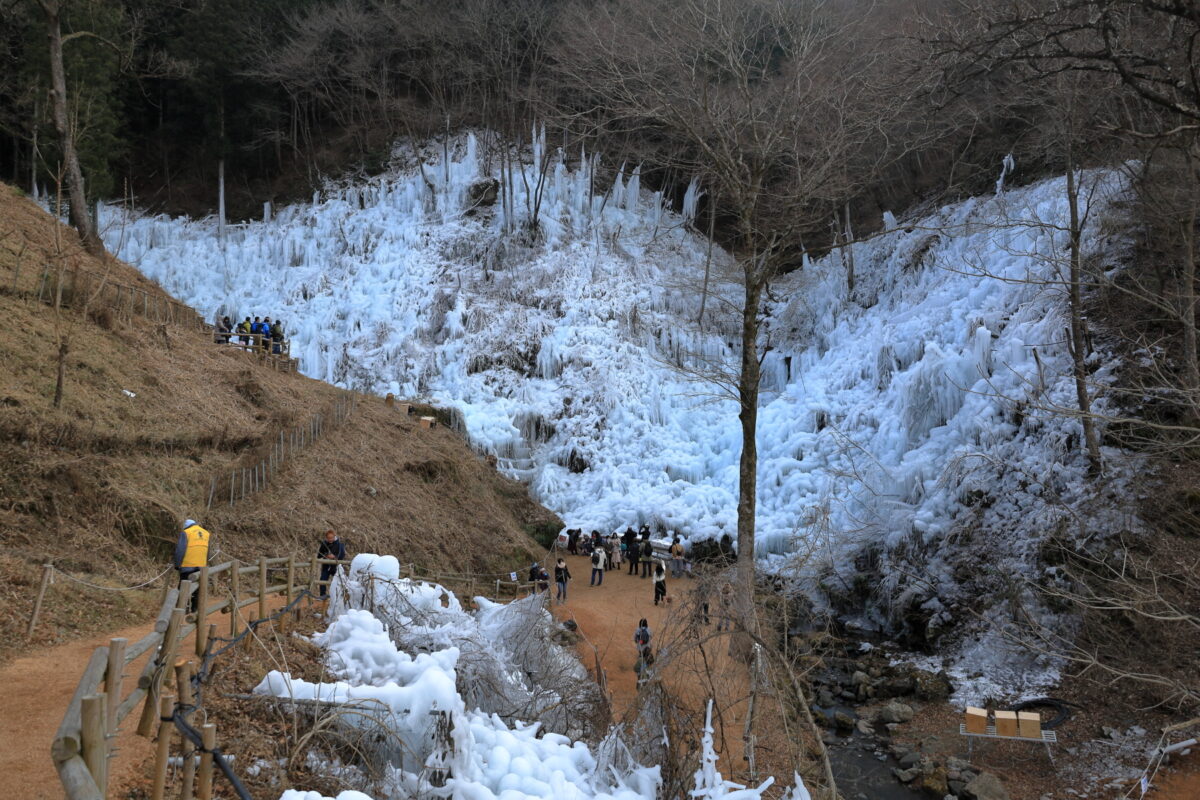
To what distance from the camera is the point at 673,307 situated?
29.8m

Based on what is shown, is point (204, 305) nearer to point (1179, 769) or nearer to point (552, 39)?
point (552, 39)

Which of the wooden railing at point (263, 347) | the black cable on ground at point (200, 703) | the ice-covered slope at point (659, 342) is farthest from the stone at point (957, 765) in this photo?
the wooden railing at point (263, 347)

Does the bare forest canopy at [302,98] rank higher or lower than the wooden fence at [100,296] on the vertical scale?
higher

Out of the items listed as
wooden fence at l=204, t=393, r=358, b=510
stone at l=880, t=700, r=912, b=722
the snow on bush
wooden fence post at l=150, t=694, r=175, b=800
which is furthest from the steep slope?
wooden fence post at l=150, t=694, r=175, b=800

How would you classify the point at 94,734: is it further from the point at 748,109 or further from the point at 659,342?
the point at 659,342

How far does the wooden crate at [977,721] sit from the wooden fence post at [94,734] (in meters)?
11.3

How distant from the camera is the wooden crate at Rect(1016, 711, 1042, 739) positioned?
10.9 metres

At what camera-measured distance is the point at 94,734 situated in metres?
3.03

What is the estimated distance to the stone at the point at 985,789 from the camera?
10.1 metres

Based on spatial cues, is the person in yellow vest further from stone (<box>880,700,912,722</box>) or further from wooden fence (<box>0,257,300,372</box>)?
stone (<box>880,700,912,722</box>)

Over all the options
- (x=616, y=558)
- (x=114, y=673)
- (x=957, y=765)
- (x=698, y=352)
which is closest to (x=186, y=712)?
(x=114, y=673)

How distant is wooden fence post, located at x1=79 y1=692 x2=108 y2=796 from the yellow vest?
502 cm

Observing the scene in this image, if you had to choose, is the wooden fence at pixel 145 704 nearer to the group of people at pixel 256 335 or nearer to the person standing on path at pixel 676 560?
the person standing on path at pixel 676 560

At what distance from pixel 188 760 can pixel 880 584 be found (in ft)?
48.8
